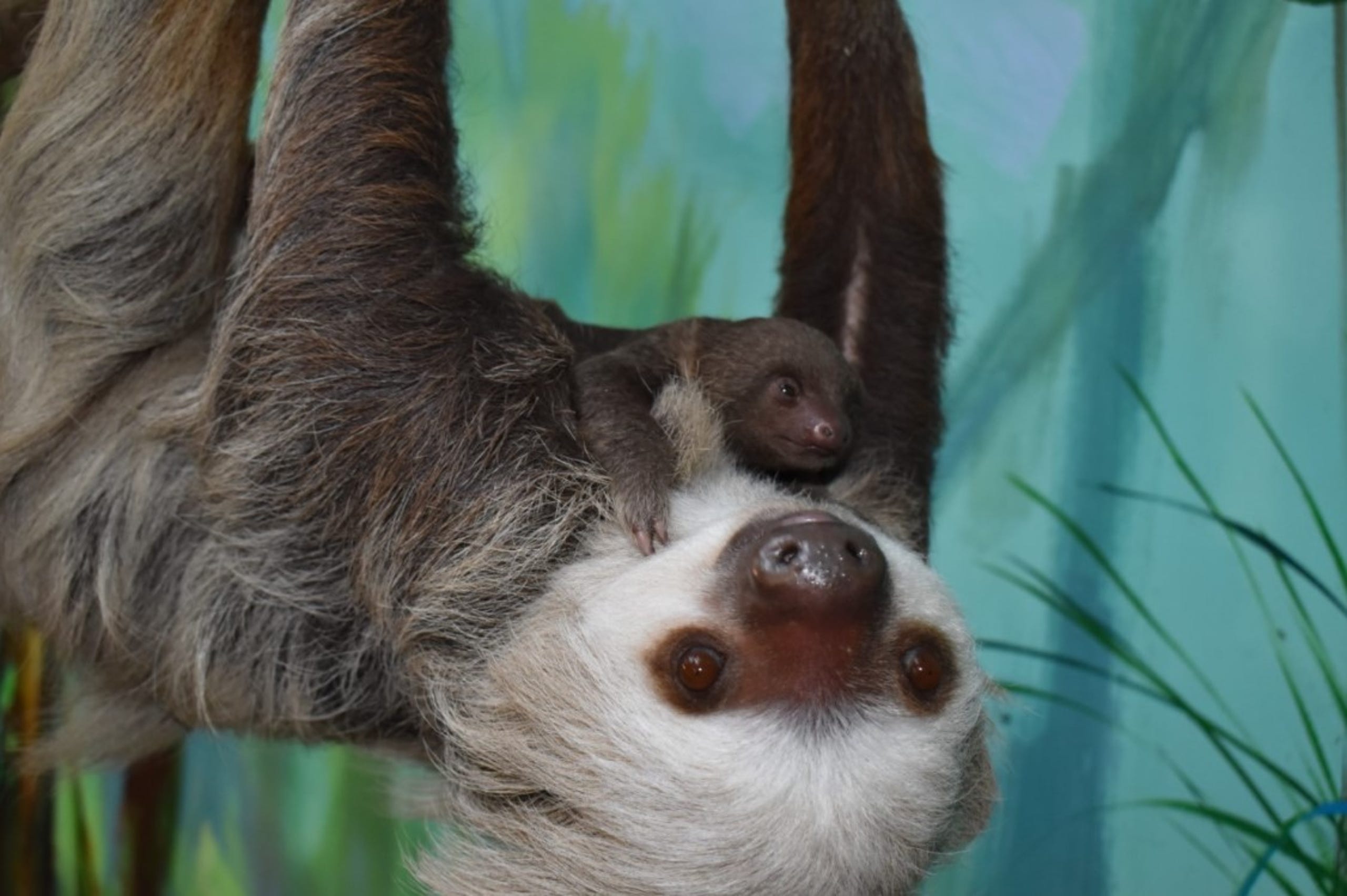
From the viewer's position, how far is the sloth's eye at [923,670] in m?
2.57

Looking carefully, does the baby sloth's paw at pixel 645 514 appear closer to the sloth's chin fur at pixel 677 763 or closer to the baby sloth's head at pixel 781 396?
the sloth's chin fur at pixel 677 763

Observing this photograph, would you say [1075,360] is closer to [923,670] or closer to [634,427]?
[634,427]

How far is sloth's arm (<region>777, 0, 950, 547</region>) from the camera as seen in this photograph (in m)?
3.71

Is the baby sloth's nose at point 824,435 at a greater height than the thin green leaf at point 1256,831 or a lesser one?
greater

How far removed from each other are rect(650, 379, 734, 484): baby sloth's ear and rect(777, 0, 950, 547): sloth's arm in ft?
2.30

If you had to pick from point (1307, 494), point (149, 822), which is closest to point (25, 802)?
point (149, 822)

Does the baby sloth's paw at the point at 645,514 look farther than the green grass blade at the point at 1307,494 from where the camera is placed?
No

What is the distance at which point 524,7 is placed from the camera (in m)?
4.86

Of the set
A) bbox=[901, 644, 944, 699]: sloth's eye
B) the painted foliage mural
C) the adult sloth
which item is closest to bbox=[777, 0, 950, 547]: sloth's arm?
the adult sloth

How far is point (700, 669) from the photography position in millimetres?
2490

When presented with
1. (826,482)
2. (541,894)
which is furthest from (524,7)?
(541,894)

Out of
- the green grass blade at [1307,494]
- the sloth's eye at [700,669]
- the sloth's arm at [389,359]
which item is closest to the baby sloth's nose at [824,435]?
the sloth's arm at [389,359]

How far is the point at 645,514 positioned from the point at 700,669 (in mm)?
406

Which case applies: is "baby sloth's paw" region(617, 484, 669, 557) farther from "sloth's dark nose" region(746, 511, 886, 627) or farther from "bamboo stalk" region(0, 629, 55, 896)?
"bamboo stalk" region(0, 629, 55, 896)
